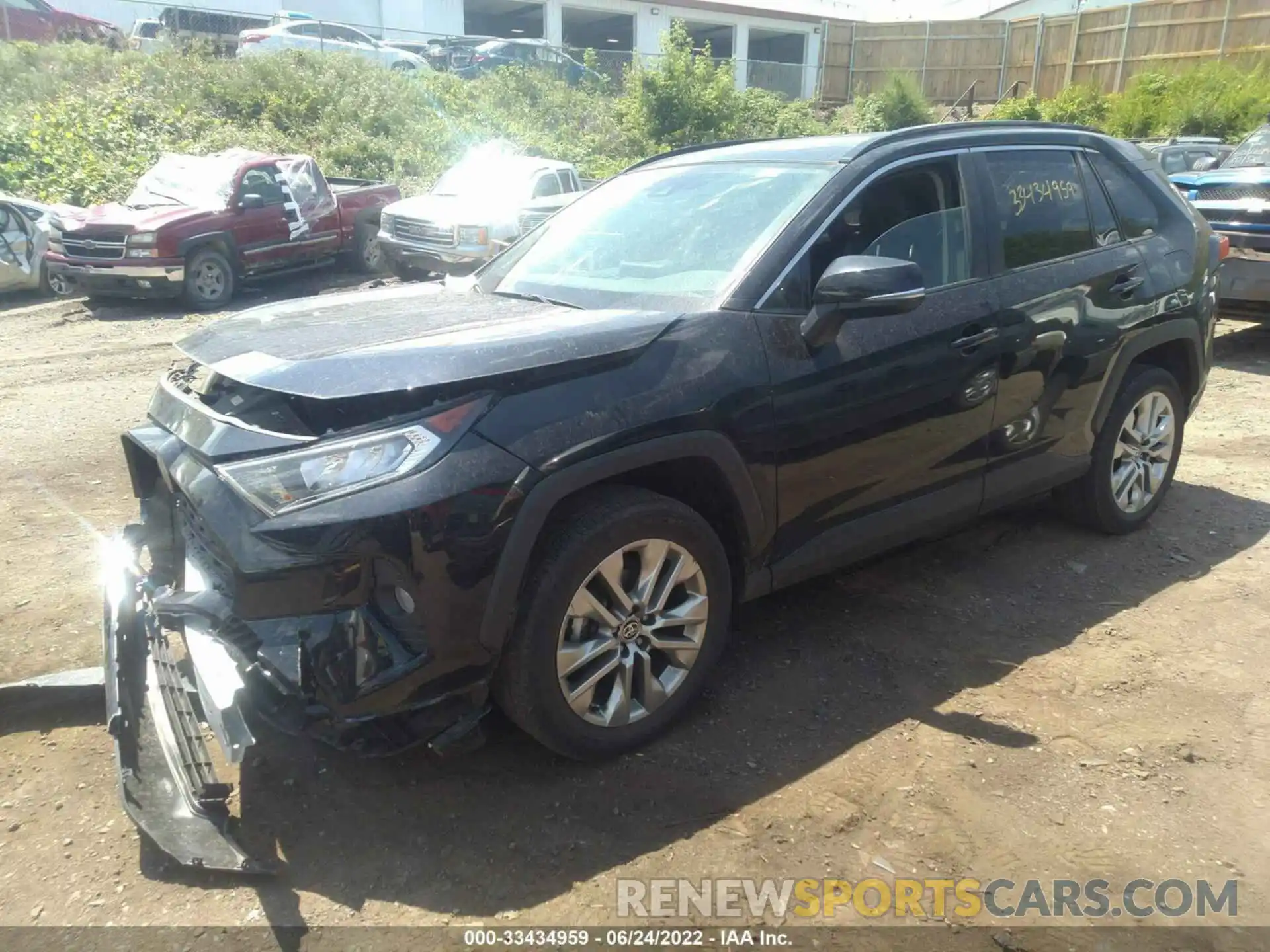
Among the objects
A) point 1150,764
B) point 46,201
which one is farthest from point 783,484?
point 46,201

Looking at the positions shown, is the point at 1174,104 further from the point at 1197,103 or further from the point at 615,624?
the point at 615,624

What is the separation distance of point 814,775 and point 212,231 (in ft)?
36.1

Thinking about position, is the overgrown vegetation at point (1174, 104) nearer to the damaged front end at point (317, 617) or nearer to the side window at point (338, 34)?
the side window at point (338, 34)

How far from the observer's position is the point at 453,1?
107 feet

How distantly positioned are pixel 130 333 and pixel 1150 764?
10.5 m

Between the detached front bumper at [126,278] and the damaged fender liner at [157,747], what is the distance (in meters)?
9.37

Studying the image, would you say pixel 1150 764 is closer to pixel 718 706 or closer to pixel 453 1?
pixel 718 706

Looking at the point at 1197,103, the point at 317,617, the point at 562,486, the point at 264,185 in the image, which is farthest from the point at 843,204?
the point at 1197,103

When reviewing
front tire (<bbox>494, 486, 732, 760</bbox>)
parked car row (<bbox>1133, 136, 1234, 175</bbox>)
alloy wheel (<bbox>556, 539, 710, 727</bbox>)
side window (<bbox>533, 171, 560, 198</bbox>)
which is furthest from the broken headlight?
parked car row (<bbox>1133, 136, 1234, 175</bbox>)

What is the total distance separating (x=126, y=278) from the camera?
36.7 feet

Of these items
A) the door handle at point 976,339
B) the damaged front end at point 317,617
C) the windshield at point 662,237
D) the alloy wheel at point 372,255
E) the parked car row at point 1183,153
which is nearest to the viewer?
the damaged front end at point 317,617

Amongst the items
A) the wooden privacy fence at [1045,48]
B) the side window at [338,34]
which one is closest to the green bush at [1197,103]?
the wooden privacy fence at [1045,48]

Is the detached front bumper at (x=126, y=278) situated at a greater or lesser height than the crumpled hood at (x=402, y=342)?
lesser

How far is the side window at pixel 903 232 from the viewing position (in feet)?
10.9
